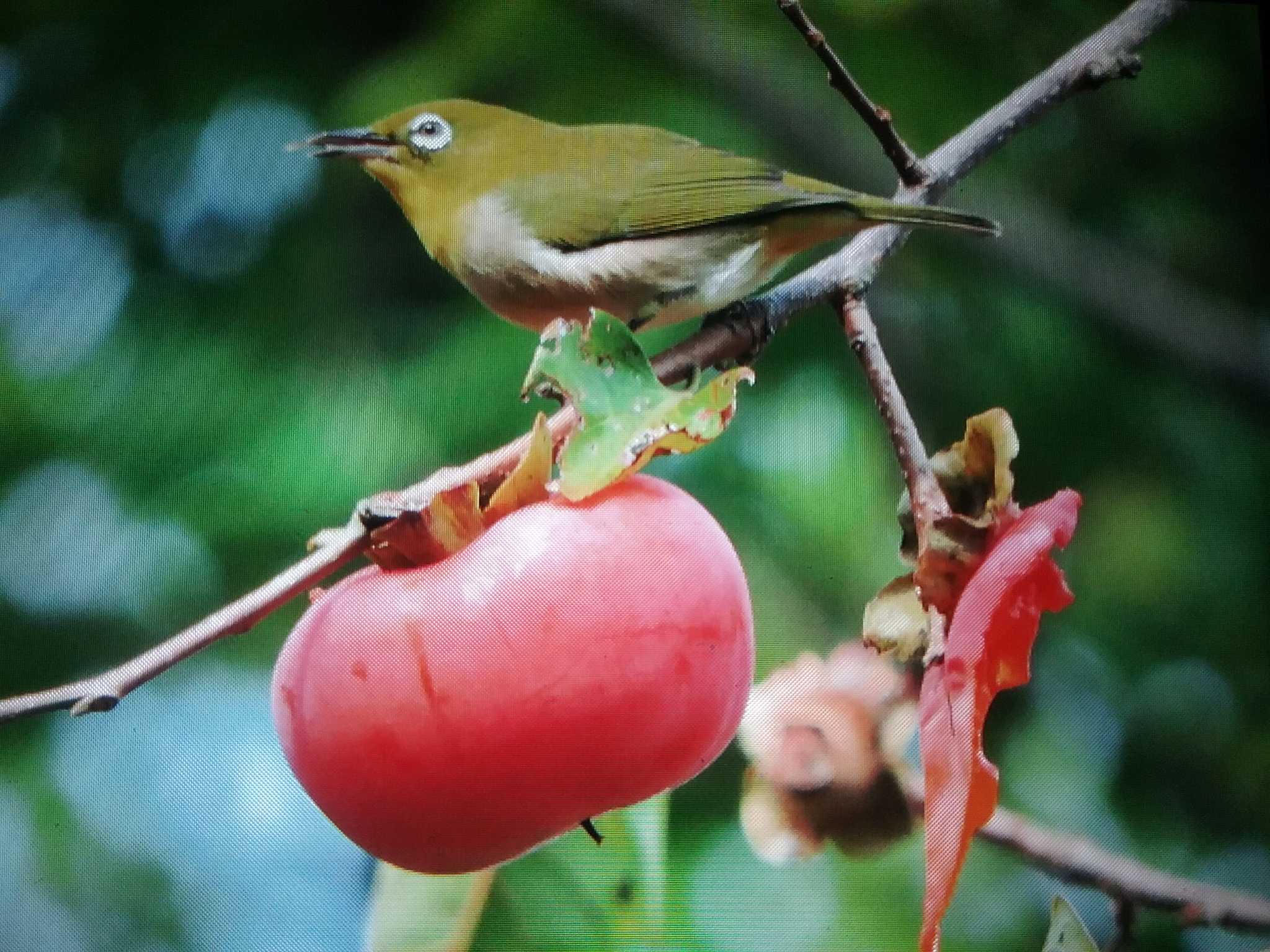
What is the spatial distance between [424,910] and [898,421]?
0.46 meters

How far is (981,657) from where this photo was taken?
2.14 feet

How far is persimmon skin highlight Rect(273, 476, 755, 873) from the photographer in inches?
23.1

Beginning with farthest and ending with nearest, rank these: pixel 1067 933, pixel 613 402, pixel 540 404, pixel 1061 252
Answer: pixel 1061 252, pixel 540 404, pixel 1067 933, pixel 613 402

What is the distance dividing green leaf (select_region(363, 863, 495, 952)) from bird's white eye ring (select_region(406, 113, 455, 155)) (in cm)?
49

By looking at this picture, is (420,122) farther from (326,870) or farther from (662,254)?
(326,870)

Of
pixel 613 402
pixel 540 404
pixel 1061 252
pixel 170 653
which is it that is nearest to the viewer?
pixel 170 653

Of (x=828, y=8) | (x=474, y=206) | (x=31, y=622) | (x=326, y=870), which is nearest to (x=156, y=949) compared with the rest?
(x=326, y=870)

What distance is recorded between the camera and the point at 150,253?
0.98 meters

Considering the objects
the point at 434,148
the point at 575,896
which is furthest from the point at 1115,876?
the point at 434,148

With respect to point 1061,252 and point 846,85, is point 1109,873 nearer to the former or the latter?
point 1061,252

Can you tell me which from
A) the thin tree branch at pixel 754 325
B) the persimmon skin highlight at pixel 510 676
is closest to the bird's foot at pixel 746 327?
the thin tree branch at pixel 754 325

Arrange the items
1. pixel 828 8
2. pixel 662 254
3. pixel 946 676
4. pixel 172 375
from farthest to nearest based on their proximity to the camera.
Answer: pixel 828 8 < pixel 172 375 < pixel 662 254 < pixel 946 676

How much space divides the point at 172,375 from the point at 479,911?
0.44m

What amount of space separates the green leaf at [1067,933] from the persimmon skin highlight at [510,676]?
1.16ft
